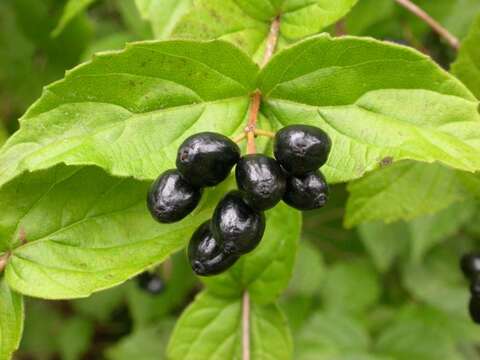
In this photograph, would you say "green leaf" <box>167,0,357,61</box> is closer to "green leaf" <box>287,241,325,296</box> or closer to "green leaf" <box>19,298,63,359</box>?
"green leaf" <box>287,241,325,296</box>

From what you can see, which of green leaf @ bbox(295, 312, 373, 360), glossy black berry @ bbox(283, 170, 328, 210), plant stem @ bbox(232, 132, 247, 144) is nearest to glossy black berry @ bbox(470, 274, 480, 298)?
glossy black berry @ bbox(283, 170, 328, 210)

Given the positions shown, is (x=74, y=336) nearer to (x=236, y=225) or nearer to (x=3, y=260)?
(x=3, y=260)

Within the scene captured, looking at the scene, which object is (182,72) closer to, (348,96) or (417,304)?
(348,96)

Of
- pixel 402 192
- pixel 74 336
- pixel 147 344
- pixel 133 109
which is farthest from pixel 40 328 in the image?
pixel 133 109

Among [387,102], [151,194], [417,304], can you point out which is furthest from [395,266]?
[151,194]

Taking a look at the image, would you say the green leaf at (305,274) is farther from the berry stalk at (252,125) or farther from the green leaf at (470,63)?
the green leaf at (470,63)

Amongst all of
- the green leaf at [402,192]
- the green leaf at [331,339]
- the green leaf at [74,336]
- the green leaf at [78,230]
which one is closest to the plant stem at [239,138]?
the green leaf at [78,230]
